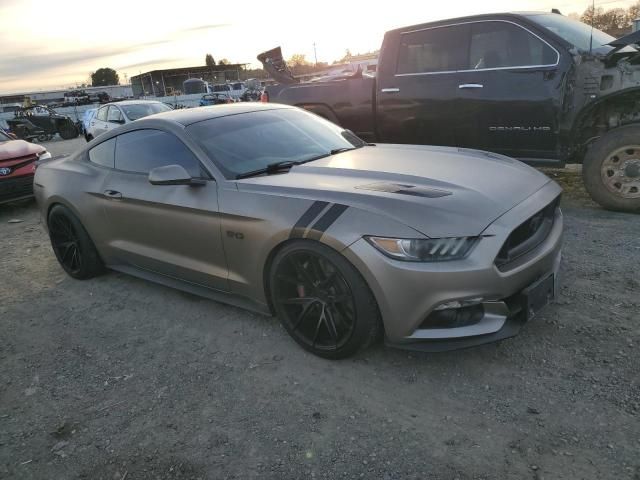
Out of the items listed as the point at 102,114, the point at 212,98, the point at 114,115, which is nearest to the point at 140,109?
the point at 114,115

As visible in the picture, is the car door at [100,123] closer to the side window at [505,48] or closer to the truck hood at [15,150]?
the truck hood at [15,150]

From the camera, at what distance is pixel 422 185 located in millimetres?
2922

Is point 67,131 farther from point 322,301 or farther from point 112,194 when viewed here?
point 322,301

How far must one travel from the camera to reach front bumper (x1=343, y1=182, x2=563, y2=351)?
248cm

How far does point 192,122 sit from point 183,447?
2.31 metres

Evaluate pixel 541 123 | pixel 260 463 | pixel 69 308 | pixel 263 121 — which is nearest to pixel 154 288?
pixel 69 308

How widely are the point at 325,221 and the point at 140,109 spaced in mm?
10839

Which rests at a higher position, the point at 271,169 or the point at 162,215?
the point at 271,169

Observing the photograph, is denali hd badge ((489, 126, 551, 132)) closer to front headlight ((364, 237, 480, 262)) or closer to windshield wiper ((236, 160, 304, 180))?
windshield wiper ((236, 160, 304, 180))

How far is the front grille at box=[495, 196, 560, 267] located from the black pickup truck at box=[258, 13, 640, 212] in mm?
2297

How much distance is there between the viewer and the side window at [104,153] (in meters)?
4.23

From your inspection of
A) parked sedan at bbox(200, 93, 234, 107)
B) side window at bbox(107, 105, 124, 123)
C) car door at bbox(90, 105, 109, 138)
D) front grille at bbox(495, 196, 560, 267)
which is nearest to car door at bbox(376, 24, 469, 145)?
front grille at bbox(495, 196, 560, 267)

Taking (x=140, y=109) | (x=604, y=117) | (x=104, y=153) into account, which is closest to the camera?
(x=104, y=153)

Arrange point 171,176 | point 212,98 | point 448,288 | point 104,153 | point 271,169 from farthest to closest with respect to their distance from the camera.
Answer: point 212,98 → point 104,153 → point 271,169 → point 171,176 → point 448,288
